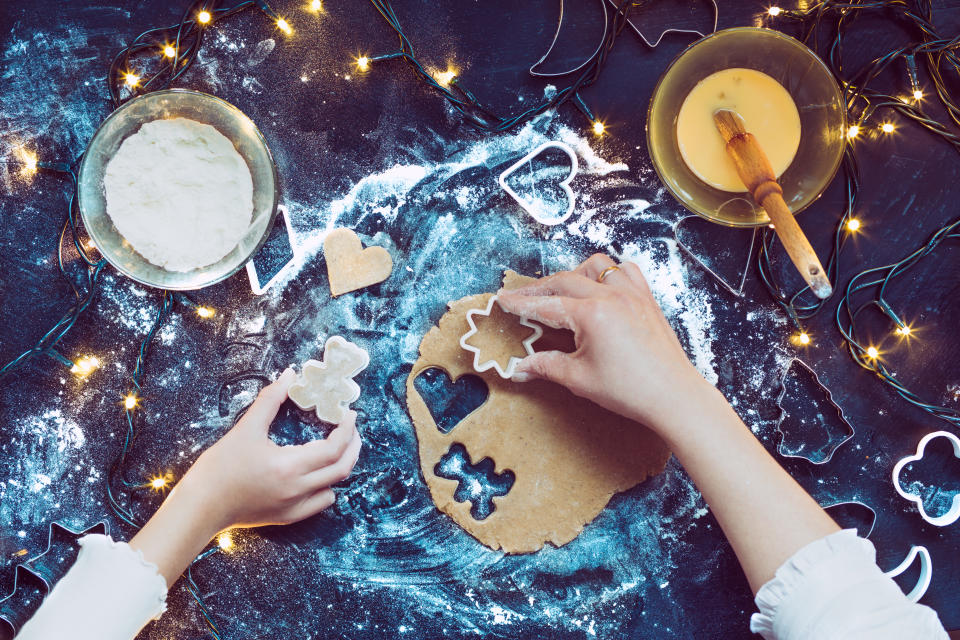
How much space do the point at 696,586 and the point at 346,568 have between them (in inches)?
32.7

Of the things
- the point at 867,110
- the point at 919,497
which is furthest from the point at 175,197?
the point at 919,497

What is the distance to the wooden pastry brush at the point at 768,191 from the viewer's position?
3.76 feet

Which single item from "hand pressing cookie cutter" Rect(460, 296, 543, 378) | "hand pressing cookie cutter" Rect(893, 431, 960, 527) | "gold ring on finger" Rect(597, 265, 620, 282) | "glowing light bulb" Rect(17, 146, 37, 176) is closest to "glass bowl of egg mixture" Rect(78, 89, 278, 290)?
"glowing light bulb" Rect(17, 146, 37, 176)

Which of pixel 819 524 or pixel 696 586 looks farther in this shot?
pixel 696 586

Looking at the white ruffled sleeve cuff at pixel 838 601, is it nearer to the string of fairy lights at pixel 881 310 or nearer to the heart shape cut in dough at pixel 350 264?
the string of fairy lights at pixel 881 310

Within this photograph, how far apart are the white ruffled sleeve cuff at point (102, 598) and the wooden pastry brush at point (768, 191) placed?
1.45m

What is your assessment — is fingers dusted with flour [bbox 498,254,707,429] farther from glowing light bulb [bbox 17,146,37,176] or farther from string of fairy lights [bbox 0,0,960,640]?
glowing light bulb [bbox 17,146,37,176]

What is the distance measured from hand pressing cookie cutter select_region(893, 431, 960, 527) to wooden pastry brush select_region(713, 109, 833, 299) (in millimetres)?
524

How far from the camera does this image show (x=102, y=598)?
126 centimetres

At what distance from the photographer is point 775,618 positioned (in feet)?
3.84

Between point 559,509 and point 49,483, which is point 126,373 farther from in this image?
point 559,509

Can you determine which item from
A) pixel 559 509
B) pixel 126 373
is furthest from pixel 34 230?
pixel 559 509

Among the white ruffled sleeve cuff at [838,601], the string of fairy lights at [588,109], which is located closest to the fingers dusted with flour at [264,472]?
the string of fairy lights at [588,109]

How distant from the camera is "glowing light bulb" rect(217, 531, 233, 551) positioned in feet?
4.79
